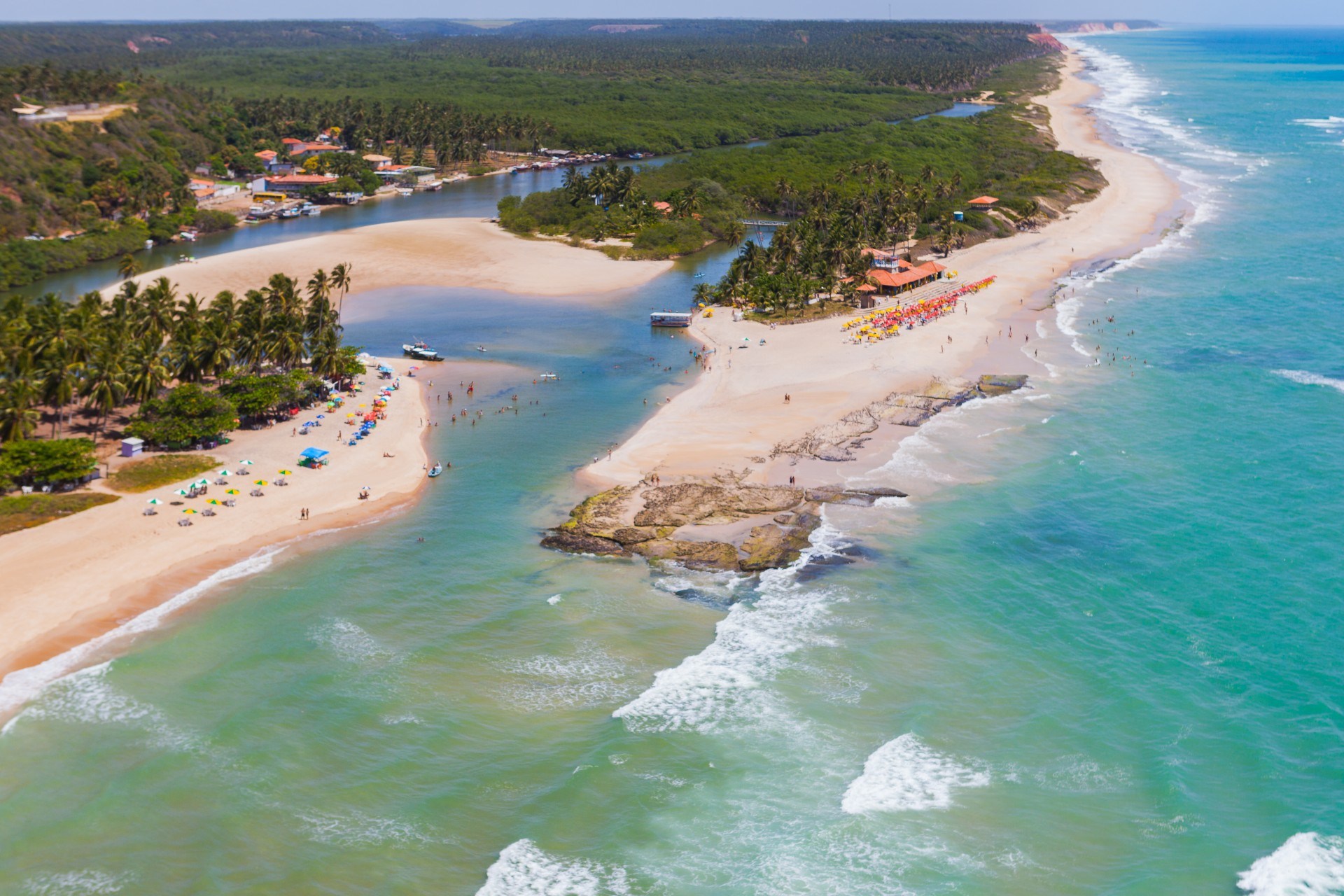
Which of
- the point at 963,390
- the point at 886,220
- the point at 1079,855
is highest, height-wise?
the point at 886,220

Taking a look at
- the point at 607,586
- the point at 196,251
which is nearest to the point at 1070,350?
the point at 607,586

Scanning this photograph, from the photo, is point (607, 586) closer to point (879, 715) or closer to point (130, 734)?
point (879, 715)

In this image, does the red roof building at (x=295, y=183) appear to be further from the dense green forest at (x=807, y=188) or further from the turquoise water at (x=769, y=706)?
the turquoise water at (x=769, y=706)

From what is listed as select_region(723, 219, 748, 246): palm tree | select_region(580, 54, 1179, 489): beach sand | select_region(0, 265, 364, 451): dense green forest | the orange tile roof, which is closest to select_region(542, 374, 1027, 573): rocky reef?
select_region(580, 54, 1179, 489): beach sand

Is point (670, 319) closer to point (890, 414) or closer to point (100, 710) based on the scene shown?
point (890, 414)

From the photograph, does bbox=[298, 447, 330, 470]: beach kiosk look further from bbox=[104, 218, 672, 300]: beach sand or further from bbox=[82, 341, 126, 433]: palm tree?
bbox=[104, 218, 672, 300]: beach sand

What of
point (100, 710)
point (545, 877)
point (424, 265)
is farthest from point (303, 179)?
point (545, 877)

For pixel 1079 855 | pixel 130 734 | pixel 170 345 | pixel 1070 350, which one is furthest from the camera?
pixel 1070 350

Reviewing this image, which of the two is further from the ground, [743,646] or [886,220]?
[886,220]
